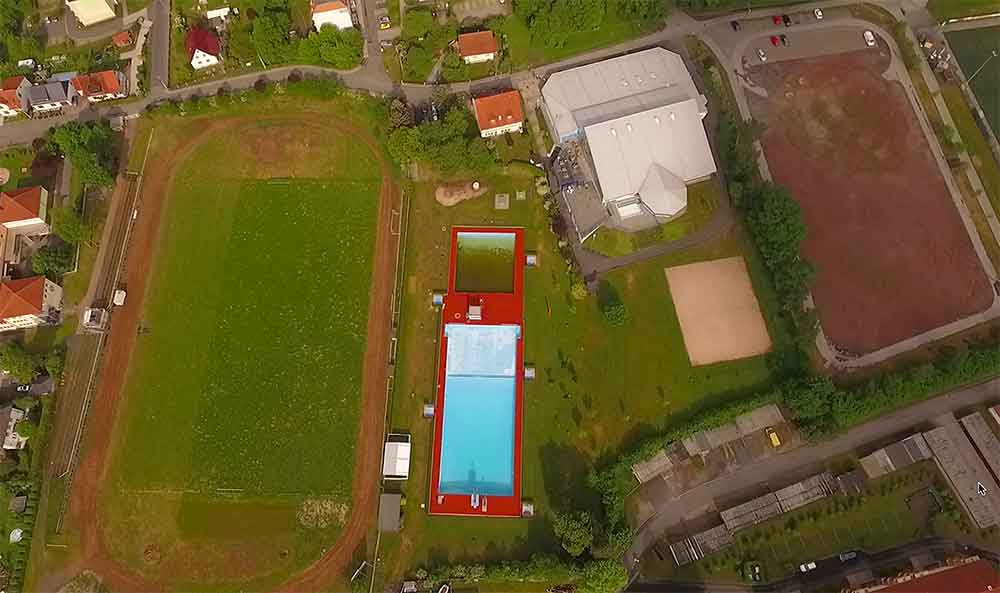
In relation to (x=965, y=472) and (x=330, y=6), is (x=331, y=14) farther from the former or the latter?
(x=965, y=472)

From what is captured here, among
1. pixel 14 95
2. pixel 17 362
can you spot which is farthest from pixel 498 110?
pixel 14 95

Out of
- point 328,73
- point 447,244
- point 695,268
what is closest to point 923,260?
point 695,268

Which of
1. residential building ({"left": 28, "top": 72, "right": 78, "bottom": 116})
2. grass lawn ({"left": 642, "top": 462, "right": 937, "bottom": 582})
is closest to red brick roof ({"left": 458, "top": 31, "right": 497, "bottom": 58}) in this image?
residential building ({"left": 28, "top": 72, "right": 78, "bottom": 116})

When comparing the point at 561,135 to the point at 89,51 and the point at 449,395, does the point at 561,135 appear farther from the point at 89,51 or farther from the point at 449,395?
the point at 89,51

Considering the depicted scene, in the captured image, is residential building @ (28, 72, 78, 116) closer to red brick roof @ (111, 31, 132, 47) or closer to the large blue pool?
red brick roof @ (111, 31, 132, 47)

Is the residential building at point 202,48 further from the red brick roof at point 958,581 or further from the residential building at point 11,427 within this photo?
the red brick roof at point 958,581

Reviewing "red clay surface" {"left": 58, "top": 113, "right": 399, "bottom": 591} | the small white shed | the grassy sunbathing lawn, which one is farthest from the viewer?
the small white shed
